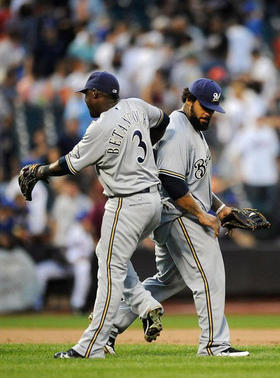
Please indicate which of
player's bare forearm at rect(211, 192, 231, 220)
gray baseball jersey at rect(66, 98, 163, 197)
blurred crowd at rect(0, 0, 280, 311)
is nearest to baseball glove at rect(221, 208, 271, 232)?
player's bare forearm at rect(211, 192, 231, 220)

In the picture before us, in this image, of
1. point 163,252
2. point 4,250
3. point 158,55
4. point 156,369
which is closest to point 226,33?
point 158,55

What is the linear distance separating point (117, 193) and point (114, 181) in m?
0.09

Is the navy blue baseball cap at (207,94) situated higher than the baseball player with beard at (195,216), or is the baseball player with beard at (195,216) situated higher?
the navy blue baseball cap at (207,94)

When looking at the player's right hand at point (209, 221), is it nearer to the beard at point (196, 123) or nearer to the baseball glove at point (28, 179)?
the beard at point (196, 123)

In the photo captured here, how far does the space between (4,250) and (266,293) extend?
3.66 metres

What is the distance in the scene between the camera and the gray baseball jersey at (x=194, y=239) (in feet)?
22.9

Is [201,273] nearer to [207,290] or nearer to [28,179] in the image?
[207,290]

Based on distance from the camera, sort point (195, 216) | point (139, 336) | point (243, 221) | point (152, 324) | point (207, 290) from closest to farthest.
A: point (152, 324), point (207, 290), point (195, 216), point (243, 221), point (139, 336)

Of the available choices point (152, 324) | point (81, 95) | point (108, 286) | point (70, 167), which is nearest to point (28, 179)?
point (70, 167)

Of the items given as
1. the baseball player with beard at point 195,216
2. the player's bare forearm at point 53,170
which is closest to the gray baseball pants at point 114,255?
the baseball player with beard at point 195,216

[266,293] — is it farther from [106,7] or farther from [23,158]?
[106,7]

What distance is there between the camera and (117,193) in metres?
6.89

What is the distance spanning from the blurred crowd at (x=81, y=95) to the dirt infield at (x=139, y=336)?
118 inches

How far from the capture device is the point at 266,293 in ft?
45.0
